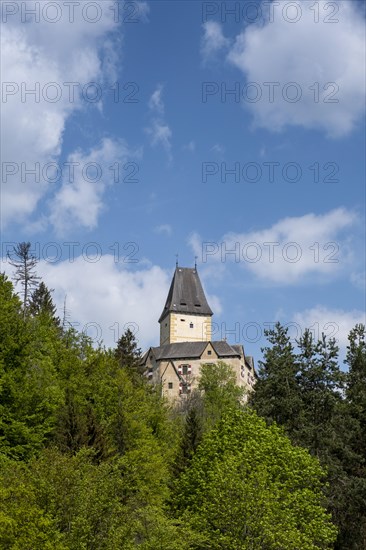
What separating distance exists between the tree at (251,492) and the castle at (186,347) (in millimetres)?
81831

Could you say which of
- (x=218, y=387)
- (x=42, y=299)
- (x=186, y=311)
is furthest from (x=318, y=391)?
(x=186, y=311)

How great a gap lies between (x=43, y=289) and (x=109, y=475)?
5868cm

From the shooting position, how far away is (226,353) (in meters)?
139

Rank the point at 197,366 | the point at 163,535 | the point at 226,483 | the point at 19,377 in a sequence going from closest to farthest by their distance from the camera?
1. the point at 163,535
2. the point at 226,483
3. the point at 19,377
4. the point at 197,366

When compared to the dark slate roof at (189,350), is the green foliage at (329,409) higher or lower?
lower

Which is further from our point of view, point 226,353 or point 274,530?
point 226,353

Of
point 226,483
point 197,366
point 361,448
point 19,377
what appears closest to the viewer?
point 226,483

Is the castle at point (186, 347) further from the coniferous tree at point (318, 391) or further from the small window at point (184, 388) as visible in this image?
the coniferous tree at point (318, 391)

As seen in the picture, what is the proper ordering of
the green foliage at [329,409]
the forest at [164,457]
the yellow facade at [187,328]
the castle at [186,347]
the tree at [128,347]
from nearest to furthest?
the forest at [164,457], the green foliage at [329,409], the tree at [128,347], the castle at [186,347], the yellow facade at [187,328]

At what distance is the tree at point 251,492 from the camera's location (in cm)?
3475

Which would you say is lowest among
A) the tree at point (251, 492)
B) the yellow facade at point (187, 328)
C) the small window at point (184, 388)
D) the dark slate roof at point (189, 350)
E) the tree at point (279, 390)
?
the tree at point (251, 492)

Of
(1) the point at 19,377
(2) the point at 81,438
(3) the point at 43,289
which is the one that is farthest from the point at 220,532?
(3) the point at 43,289

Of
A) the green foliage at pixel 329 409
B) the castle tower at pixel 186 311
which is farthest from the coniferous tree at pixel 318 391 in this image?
the castle tower at pixel 186 311

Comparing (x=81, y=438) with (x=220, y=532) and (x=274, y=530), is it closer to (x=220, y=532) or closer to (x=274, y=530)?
(x=220, y=532)
